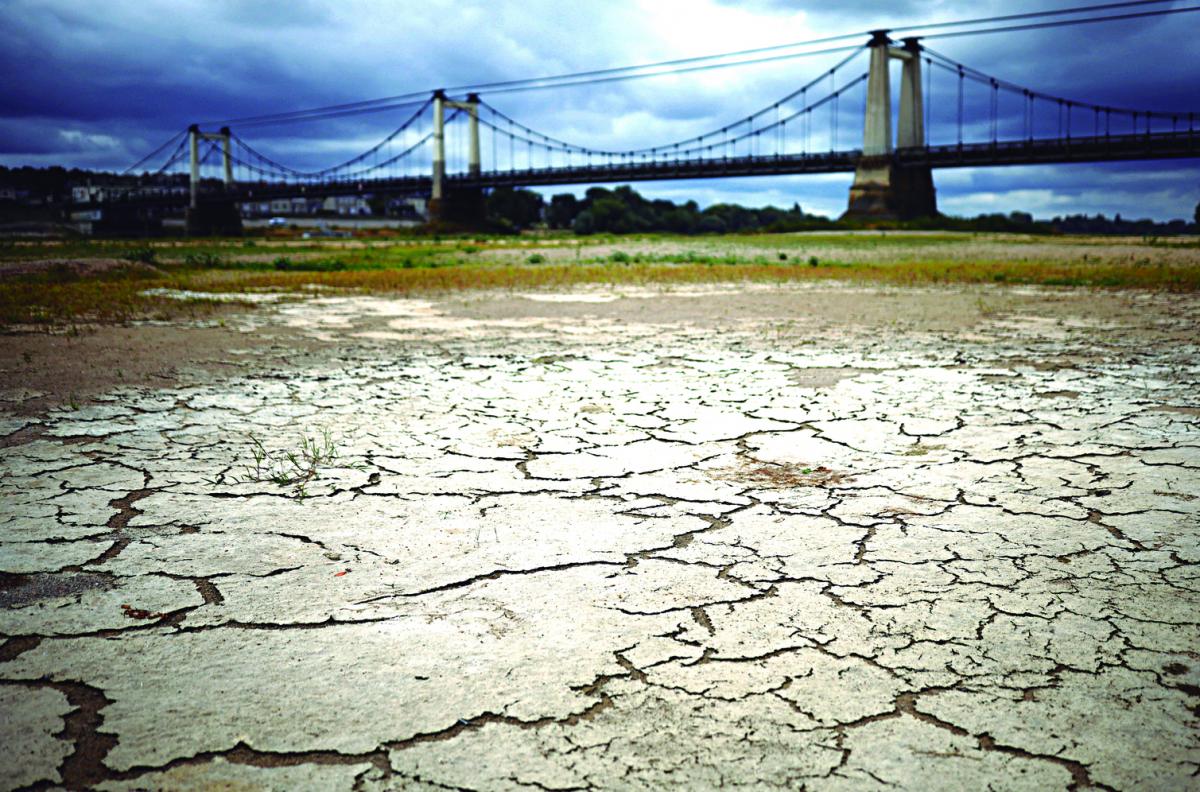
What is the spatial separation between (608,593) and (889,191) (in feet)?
126

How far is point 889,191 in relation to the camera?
3688cm

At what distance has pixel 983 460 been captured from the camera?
2.68 m

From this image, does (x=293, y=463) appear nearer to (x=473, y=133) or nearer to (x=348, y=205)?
(x=473, y=133)

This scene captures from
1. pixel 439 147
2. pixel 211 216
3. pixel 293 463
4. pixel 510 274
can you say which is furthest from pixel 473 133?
pixel 293 463

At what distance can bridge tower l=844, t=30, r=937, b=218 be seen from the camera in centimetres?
3694

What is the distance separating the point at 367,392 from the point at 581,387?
3.22 ft

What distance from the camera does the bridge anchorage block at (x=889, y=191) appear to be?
36.4 m

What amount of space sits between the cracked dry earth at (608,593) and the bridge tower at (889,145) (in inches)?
1395

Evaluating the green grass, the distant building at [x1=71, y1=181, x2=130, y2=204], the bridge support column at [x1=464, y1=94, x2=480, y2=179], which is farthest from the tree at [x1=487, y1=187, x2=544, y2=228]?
the green grass

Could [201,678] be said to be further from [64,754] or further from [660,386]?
[660,386]

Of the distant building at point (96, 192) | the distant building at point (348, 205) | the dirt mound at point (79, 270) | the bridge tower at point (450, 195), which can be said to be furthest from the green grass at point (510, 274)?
the distant building at point (348, 205)

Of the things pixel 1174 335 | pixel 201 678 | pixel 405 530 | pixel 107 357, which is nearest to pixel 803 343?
pixel 1174 335

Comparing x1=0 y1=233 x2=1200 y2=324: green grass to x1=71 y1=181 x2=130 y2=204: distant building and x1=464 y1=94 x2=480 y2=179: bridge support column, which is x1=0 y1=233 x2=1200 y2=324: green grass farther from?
x1=71 y1=181 x2=130 y2=204: distant building

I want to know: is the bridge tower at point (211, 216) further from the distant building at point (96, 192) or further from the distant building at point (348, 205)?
the distant building at point (348, 205)
